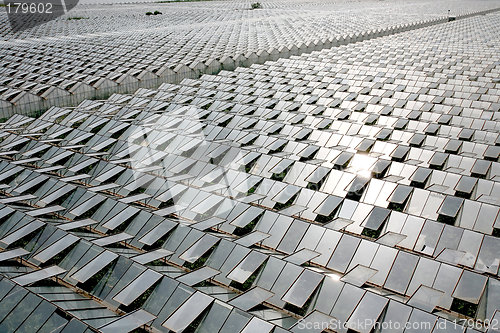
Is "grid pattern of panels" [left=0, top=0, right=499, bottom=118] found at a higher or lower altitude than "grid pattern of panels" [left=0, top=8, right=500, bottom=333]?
higher

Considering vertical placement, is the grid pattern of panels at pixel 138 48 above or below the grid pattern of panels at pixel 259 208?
above

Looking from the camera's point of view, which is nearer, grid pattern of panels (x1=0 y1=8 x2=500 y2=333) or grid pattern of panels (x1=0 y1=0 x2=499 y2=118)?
grid pattern of panels (x1=0 y1=8 x2=500 y2=333)

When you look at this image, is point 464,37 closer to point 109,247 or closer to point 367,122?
point 367,122

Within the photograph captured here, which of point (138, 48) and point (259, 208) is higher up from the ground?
point (138, 48)

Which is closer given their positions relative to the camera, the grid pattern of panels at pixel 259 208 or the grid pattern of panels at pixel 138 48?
the grid pattern of panels at pixel 259 208

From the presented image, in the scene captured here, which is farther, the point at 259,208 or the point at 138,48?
the point at 138,48

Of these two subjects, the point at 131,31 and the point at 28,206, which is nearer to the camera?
the point at 28,206

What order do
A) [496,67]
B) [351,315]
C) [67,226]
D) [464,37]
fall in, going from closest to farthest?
1. [351,315]
2. [67,226]
3. [496,67]
4. [464,37]

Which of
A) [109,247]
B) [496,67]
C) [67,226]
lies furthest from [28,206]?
[496,67]
